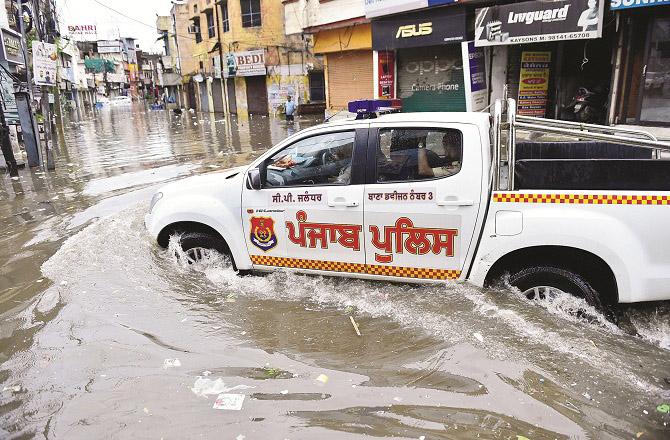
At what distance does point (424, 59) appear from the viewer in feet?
55.1

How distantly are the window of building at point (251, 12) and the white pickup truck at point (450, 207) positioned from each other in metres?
29.7

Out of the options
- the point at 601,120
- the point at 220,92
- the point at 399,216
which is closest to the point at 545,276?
the point at 399,216

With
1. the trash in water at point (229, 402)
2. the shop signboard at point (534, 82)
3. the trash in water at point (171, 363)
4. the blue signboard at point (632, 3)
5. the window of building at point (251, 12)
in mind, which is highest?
the window of building at point (251, 12)

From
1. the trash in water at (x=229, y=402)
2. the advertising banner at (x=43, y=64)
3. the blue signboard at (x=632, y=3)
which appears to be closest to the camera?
the trash in water at (x=229, y=402)

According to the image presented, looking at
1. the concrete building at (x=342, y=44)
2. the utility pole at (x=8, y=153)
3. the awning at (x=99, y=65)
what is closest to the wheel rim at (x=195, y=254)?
the utility pole at (x=8, y=153)

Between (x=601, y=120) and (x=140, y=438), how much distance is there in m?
13.0

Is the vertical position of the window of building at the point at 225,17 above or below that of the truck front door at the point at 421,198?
above

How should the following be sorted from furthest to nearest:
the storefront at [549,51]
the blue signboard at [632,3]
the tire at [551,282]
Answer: the storefront at [549,51] → the blue signboard at [632,3] → the tire at [551,282]

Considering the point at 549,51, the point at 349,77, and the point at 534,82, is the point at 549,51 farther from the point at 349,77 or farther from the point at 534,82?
the point at 349,77

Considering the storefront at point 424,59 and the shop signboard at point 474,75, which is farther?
the storefront at point 424,59

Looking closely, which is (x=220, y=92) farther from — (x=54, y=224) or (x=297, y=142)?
(x=297, y=142)

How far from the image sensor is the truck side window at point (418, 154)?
4.12m

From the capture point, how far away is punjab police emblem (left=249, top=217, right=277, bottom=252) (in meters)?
4.76

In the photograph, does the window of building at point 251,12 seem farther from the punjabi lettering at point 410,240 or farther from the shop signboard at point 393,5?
the punjabi lettering at point 410,240
